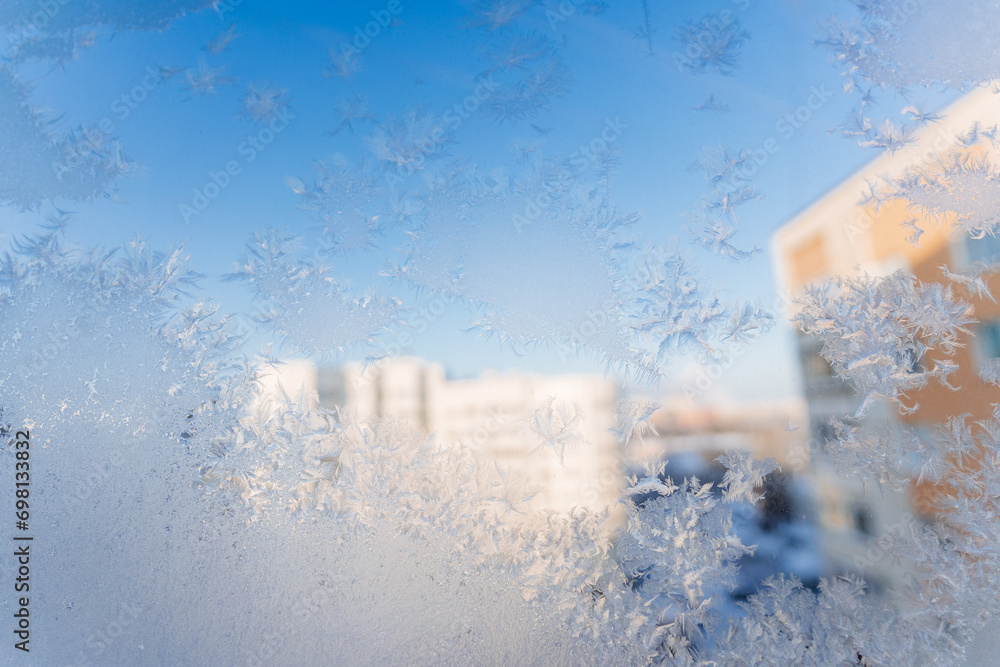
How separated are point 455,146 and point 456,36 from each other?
22cm

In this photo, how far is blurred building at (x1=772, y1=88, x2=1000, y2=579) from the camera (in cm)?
83

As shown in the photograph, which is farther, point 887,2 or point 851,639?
point 887,2

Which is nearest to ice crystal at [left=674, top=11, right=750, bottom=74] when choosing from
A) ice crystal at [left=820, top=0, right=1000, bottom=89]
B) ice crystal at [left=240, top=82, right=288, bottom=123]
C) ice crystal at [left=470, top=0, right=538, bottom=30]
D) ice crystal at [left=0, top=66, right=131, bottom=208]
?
ice crystal at [left=820, top=0, right=1000, bottom=89]

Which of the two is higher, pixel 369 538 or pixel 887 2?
pixel 887 2

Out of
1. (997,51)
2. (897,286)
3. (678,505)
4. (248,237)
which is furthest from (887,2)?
(248,237)

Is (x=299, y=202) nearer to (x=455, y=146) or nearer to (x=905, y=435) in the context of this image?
(x=455, y=146)

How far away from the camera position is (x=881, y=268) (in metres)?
0.87

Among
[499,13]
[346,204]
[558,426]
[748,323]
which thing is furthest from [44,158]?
[748,323]

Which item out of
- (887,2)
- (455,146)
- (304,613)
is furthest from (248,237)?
(887,2)

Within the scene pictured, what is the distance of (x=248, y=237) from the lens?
37.9 inches

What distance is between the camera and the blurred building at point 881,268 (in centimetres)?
83

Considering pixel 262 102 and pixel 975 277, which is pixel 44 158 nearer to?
pixel 262 102

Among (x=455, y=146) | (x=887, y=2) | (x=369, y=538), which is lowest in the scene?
(x=369, y=538)

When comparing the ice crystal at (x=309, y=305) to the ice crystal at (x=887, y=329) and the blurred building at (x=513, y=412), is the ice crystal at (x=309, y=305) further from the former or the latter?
the ice crystal at (x=887, y=329)
